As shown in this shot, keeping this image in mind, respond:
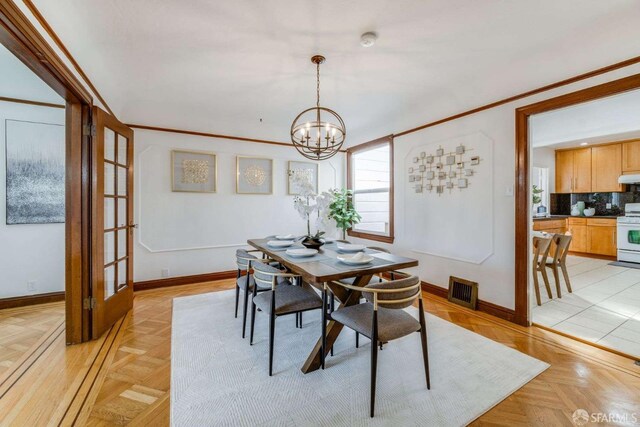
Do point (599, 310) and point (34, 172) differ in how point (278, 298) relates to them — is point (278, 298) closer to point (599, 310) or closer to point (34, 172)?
point (34, 172)

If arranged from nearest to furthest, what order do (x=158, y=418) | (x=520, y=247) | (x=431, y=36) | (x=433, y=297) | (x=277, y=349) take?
(x=158, y=418), (x=431, y=36), (x=277, y=349), (x=520, y=247), (x=433, y=297)

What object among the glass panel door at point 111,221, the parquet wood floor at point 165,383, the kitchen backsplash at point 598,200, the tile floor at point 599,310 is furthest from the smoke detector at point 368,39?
the kitchen backsplash at point 598,200

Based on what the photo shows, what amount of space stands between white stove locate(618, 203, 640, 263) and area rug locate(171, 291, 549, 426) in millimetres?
5055

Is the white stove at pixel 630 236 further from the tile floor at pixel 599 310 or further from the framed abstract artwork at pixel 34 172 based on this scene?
the framed abstract artwork at pixel 34 172

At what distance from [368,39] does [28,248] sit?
13.5 ft

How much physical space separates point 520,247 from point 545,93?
1.44 meters

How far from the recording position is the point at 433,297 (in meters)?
3.60

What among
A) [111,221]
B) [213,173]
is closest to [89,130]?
[111,221]

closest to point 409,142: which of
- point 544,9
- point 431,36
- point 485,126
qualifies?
point 485,126

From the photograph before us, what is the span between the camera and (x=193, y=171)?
417cm

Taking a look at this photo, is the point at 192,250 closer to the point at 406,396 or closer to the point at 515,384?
the point at 406,396

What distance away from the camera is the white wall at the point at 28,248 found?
299 cm

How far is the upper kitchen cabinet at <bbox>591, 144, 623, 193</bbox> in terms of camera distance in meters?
5.70

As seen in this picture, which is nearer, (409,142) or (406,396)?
(406,396)
